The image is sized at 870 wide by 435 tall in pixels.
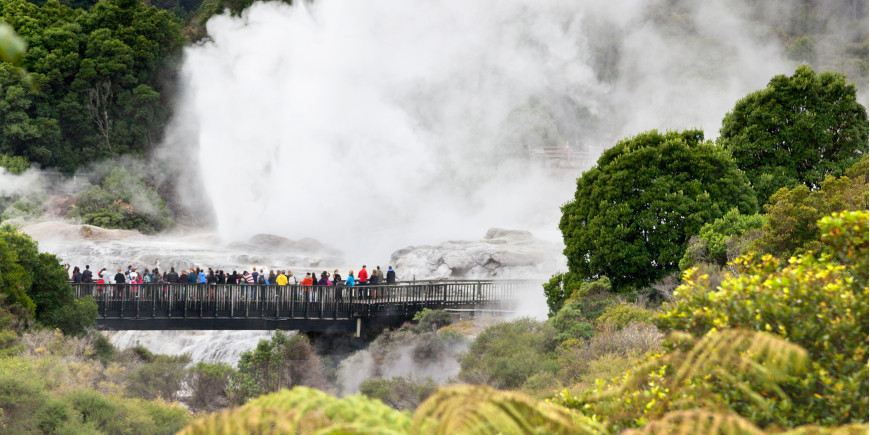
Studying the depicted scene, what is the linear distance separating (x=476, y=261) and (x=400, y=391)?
9.88 m

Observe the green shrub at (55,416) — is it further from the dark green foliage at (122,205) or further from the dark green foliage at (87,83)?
the dark green foliage at (87,83)

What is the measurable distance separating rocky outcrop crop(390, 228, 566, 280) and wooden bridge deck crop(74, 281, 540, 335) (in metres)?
4.19

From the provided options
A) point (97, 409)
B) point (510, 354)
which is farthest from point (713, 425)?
point (510, 354)

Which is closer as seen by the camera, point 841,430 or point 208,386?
point 841,430

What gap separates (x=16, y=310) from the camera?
52.9 feet

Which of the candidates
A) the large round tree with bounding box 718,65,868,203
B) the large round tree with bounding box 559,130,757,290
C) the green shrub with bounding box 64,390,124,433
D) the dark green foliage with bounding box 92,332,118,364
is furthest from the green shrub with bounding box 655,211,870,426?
the large round tree with bounding box 718,65,868,203

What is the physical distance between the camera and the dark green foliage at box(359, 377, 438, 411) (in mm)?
14797

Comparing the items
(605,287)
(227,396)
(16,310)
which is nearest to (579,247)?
(605,287)

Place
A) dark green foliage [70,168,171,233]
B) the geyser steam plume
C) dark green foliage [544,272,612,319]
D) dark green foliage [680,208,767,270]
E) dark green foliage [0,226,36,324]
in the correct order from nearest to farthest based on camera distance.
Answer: dark green foliage [680,208,767,270] < dark green foliage [0,226,36,324] < dark green foliage [544,272,612,319] < dark green foliage [70,168,171,233] < the geyser steam plume

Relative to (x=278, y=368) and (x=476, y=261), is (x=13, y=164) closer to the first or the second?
(x=476, y=261)

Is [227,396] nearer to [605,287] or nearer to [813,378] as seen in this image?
[605,287]

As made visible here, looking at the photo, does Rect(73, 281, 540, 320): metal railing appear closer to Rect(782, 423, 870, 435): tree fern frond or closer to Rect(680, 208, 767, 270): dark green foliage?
Rect(680, 208, 767, 270): dark green foliage

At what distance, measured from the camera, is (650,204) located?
17766mm

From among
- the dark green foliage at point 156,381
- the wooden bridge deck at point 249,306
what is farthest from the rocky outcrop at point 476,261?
the dark green foliage at point 156,381
